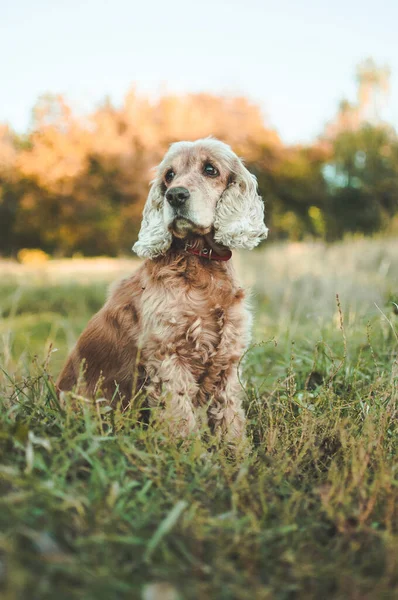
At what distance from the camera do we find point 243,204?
3053 mm

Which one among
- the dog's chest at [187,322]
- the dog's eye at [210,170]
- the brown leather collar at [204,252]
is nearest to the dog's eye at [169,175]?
the dog's eye at [210,170]

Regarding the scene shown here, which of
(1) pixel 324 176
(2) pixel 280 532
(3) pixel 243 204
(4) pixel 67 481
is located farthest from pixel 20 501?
(1) pixel 324 176

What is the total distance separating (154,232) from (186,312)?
546 millimetres

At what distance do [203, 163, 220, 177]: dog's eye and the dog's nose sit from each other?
1.03 ft

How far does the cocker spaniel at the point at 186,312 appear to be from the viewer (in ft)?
8.75

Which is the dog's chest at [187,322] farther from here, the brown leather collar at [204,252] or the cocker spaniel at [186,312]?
the brown leather collar at [204,252]

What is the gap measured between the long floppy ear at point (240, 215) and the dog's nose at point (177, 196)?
0.84ft

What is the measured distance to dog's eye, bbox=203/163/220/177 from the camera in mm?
2990

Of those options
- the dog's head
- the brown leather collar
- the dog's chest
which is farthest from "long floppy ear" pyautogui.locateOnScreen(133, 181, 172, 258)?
the dog's chest

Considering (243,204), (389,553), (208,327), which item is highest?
(243,204)

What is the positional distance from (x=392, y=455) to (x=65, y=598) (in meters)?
1.46

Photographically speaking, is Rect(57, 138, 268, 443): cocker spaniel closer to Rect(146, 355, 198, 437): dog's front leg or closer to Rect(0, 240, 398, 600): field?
Rect(146, 355, 198, 437): dog's front leg

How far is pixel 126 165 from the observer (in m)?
24.5

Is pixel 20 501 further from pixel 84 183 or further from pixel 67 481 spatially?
pixel 84 183
